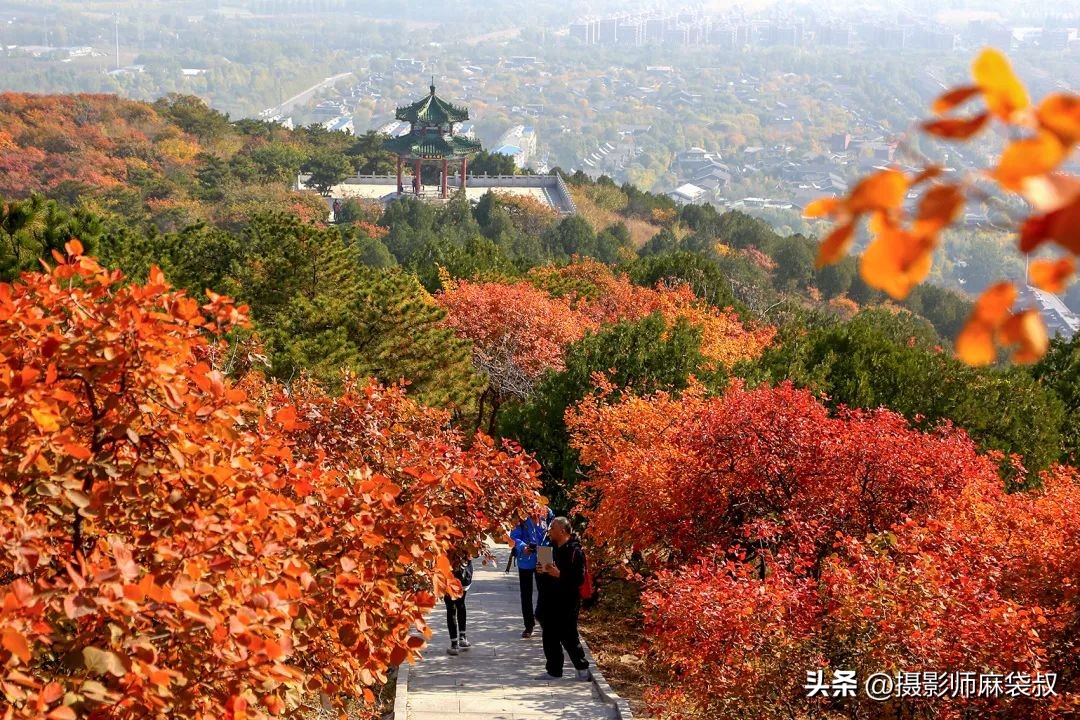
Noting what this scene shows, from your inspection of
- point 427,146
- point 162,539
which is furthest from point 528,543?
point 427,146

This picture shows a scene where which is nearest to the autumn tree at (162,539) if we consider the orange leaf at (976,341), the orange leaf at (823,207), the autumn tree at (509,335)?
the orange leaf at (823,207)

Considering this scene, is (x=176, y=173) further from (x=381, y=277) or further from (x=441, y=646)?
(x=441, y=646)

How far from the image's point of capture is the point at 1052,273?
1.30 metres

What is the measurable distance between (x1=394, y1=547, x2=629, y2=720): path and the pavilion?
4669 centimetres

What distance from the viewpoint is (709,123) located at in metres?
188

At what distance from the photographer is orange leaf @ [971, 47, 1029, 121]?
3.80ft

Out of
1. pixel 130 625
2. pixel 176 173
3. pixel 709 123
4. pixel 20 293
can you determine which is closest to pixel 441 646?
pixel 20 293

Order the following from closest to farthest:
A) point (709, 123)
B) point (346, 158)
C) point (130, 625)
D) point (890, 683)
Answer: point (130, 625), point (890, 683), point (346, 158), point (709, 123)

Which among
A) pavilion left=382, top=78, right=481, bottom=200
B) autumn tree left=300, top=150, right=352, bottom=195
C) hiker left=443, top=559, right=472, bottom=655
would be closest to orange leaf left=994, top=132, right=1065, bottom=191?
hiker left=443, top=559, right=472, bottom=655

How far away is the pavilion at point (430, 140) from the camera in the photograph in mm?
54312

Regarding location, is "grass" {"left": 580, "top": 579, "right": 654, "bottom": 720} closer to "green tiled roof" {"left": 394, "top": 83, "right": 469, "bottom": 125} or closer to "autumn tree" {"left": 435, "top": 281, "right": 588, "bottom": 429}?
"autumn tree" {"left": 435, "top": 281, "right": 588, "bottom": 429}

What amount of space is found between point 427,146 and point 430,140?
356 millimetres

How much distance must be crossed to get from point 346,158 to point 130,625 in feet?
177

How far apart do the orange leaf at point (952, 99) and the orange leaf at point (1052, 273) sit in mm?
205
